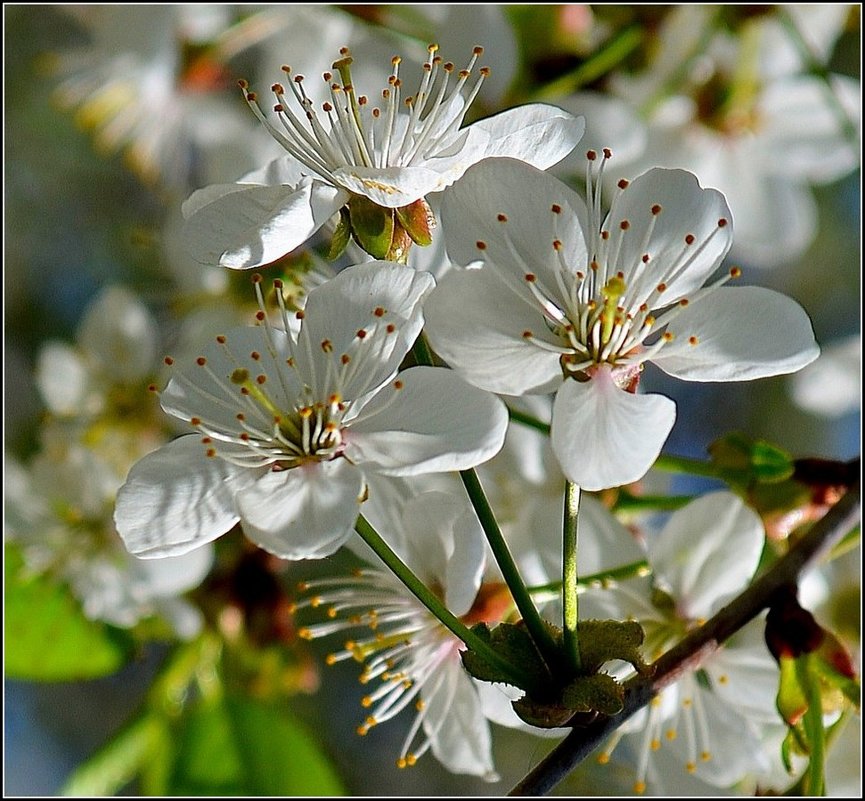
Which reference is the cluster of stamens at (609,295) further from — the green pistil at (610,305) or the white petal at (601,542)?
the white petal at (601,542)

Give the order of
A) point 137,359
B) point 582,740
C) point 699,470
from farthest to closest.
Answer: point 137,359 → point 699,470 → point 582,740

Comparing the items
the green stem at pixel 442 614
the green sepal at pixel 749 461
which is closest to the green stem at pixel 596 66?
the green sepal at pixel 749 461

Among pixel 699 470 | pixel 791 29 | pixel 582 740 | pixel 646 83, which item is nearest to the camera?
pixel 582 740

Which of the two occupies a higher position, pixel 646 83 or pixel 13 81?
pixel 646 83

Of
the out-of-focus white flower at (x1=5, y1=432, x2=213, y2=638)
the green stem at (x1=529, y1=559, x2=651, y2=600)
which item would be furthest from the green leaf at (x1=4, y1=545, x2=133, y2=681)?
the green stem at (x1=529, y1=559, x2=651, y2=600)

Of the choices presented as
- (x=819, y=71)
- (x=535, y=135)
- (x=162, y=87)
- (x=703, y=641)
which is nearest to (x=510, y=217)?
(x=535, y=135)

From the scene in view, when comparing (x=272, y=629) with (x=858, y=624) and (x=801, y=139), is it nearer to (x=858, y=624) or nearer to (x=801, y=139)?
(x=858, y=624)

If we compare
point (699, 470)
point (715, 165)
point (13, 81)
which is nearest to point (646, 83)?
point (715, 165)

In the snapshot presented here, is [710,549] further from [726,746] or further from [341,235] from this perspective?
[341,235]
